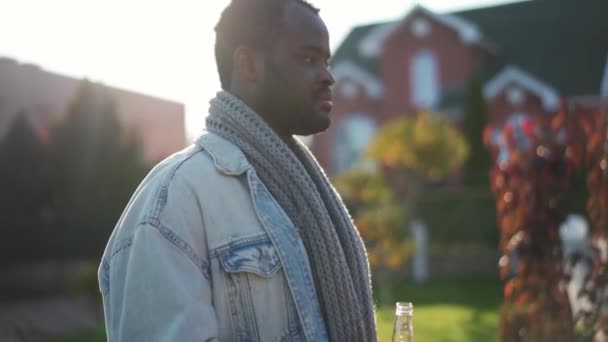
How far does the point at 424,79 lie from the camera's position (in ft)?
92.3

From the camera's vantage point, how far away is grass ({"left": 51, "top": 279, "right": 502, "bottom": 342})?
10.2 metres

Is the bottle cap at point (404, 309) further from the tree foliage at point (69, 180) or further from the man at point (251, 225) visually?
the tree foliage at point (69, 180)

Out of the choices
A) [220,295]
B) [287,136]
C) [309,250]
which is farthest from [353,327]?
[287,136]

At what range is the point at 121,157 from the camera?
673 inches

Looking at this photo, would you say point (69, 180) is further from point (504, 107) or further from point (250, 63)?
point (250, 63)

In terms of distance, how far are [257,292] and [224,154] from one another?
0.37 m

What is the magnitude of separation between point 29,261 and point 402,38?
51.7 feet

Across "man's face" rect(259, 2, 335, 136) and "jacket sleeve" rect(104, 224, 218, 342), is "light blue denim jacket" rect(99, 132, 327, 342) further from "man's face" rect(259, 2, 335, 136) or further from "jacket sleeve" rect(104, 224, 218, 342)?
"man's face" rect(259, 2, 335, 136)

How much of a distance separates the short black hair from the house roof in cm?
2436

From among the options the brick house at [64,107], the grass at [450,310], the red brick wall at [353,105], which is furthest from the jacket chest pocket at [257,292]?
the red brick wall at [353,105]

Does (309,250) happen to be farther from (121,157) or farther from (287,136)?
(121,157)

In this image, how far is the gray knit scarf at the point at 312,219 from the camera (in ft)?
7.38

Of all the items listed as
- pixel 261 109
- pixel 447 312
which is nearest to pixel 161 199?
pixel 261 109

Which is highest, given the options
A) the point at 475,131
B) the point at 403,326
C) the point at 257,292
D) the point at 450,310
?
the point at 475,131
